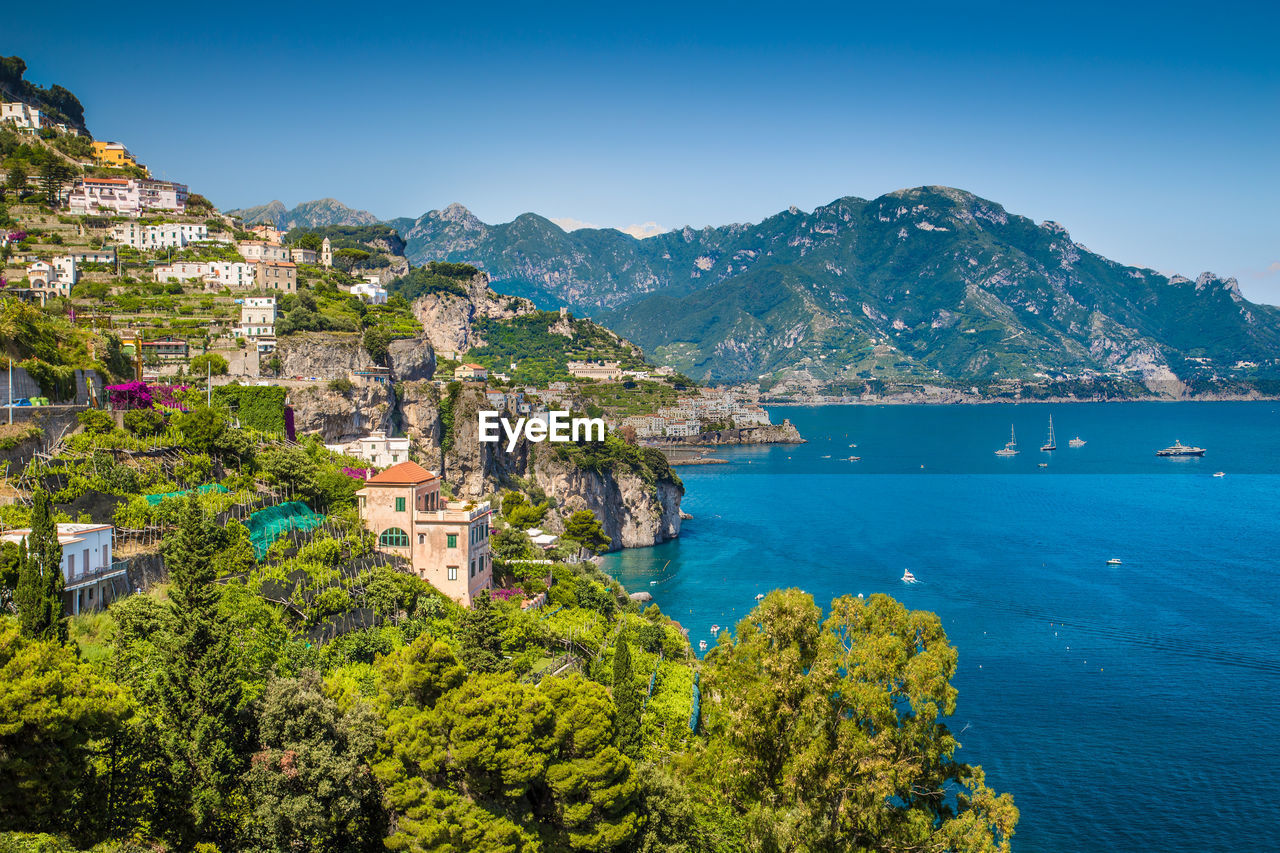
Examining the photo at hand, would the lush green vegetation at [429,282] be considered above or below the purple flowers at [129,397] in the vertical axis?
above

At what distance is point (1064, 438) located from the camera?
14325 centimetres

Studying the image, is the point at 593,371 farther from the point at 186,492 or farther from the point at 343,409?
the point at 186,492

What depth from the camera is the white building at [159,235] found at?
173 ft

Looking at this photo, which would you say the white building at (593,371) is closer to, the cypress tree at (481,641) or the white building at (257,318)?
the white building at (257,318)

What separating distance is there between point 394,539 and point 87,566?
9272mm

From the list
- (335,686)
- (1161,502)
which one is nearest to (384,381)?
(335,686)

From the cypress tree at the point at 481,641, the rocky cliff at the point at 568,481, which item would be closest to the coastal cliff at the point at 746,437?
the rocky cliff at the point at 568,481

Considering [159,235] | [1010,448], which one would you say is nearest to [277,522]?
[159,235]

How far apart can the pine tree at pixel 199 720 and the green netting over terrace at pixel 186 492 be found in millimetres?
7860

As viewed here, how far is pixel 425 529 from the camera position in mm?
27672

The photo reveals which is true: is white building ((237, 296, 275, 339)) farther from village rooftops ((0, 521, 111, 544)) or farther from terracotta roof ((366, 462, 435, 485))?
village rooftops ((0, 521, 111, 544))

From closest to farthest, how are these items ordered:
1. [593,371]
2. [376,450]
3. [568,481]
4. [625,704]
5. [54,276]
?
[625,704] → [376,450] → [54,276] → [568,481] → [593,371]

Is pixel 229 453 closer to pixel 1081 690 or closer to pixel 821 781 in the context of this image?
pixel 821 781

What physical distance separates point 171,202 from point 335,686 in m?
52.0
